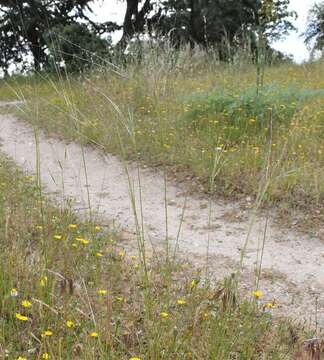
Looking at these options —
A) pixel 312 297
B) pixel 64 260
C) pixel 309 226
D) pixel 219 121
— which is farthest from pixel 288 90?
pixel 64 260

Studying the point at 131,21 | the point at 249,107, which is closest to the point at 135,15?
the point at 131,21

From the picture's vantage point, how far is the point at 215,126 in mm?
6297

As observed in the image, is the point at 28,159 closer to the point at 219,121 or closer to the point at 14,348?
the point at 219,121

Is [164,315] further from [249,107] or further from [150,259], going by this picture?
[249,107]

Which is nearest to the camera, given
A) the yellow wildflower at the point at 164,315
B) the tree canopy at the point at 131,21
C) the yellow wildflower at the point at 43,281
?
the yellow wildflower at the point at 164,315

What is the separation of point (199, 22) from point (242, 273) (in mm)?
16487

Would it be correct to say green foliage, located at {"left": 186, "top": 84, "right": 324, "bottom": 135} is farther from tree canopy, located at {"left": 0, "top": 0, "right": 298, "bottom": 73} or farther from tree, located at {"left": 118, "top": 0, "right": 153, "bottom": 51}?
tree, located at {"left": 118, "top": 0, "right": 153, "bottom": 51}

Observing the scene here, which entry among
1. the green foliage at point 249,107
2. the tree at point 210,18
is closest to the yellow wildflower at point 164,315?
the green foliage at point 249,107

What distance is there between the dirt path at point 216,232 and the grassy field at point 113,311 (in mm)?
338

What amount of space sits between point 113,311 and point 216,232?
5.98 feet

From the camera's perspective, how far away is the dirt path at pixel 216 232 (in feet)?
10.5

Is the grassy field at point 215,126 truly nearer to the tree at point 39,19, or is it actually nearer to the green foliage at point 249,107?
the green foliage at point 249,107

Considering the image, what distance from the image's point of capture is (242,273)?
3.40 meters

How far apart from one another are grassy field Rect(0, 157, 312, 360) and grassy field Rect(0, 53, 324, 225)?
2.96ft
